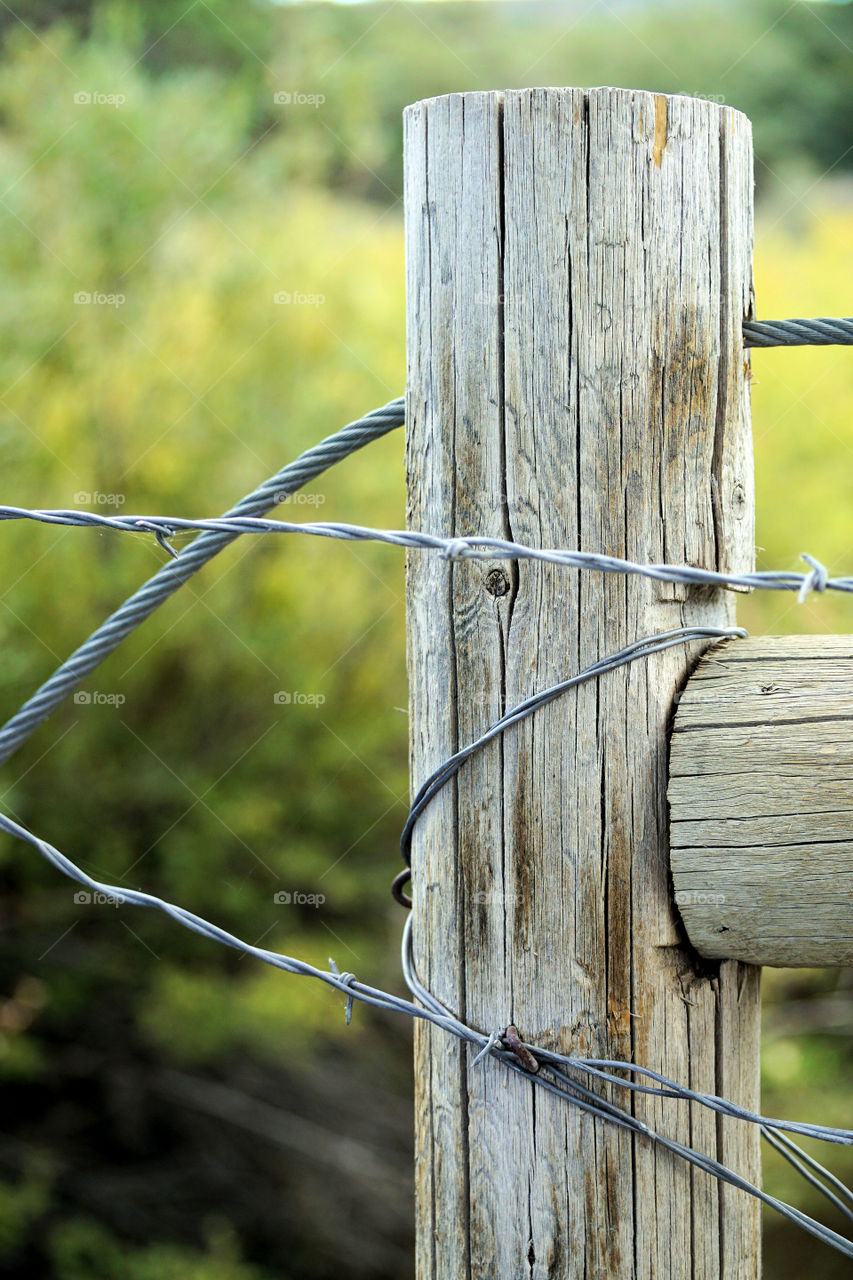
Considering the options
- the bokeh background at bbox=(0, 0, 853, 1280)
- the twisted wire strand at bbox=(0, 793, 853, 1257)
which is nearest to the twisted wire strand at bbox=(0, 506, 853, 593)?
the twisted wire strand at bbox=(0, 793, 853, 1257)

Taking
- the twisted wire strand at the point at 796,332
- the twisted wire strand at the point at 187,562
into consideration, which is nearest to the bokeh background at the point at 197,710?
the twisted wire strand at the point at 187,562

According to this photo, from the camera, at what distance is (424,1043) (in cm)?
93

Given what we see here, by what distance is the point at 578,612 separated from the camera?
0.85 metres

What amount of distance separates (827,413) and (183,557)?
4.37 metres

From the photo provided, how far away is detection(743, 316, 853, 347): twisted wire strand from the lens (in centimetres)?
91

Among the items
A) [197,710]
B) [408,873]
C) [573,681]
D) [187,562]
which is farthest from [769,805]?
[197,710]

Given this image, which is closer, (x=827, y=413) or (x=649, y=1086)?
(x=649, y=1086)

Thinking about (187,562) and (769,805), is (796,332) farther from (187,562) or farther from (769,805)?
(187,562)

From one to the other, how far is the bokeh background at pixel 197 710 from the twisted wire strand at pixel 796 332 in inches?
98.9

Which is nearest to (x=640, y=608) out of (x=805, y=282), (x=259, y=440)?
(x=259, y=440)

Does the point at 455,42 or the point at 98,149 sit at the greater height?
the point at 455,42

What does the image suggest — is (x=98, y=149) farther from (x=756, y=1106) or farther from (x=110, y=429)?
(x=756, y=1106)

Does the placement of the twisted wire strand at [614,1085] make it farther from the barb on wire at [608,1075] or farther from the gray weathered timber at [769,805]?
the gray weathered timber at [769,805]

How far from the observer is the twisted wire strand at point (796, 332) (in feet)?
3.00
